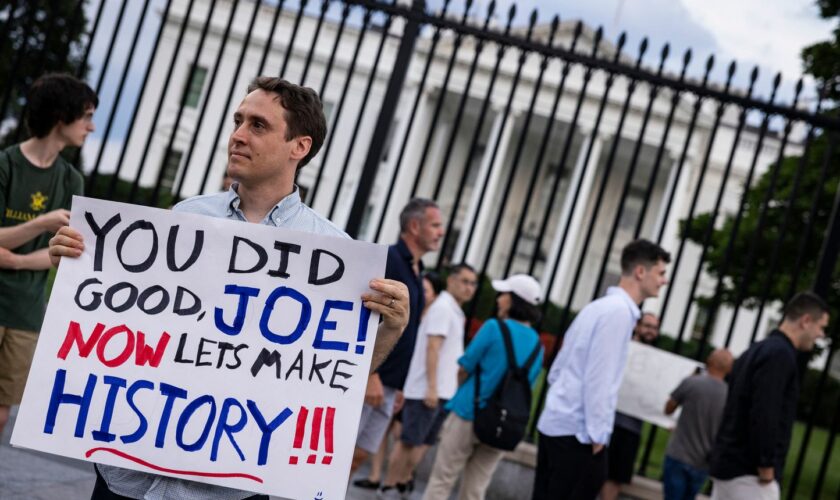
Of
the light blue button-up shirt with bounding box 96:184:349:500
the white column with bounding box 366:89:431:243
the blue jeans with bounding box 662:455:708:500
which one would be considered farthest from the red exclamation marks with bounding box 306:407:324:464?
the white column with bounding box 366:89:431:243

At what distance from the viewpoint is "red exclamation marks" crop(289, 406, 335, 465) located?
7.77ft

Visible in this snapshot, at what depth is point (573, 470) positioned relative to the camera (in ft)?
15.3

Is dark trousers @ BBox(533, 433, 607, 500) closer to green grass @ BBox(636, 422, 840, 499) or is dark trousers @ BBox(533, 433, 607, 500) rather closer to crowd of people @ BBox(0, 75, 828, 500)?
crowd of people @ BBox(0, 75, 828, 500)

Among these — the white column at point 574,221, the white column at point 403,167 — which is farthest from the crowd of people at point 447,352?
the white column at point 574,221

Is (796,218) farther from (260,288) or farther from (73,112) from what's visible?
(260,288)

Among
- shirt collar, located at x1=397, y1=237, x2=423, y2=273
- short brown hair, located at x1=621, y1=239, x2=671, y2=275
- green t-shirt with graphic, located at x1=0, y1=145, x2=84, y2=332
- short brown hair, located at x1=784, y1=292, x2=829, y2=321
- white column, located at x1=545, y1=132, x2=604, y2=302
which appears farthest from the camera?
white column, located at x1=545, y1=132, x2=604, y2=302

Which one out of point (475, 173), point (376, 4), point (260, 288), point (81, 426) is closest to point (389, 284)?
point (260, 288)

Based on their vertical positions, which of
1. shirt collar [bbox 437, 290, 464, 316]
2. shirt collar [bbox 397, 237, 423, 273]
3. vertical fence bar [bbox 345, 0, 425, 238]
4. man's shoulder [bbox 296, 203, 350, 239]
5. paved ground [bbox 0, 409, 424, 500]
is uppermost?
vertical fence bar [bbox 345, 0, 425, 238]

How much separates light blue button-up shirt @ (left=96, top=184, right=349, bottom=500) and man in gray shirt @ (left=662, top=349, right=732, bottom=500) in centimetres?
460

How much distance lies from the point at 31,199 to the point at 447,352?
11.4ft

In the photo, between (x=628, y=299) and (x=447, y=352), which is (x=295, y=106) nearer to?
(x=628, y=299)

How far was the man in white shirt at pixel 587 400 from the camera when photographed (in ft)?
15.2

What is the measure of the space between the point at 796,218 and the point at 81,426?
1234 cm

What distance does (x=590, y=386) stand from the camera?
4629 millimetres
